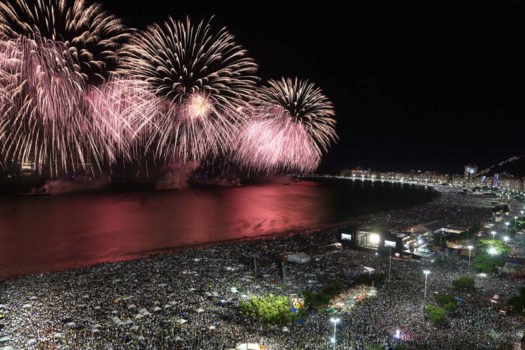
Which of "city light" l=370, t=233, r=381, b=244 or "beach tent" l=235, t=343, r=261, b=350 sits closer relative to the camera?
"beach tent" l=235, t=343, r=261, b=350

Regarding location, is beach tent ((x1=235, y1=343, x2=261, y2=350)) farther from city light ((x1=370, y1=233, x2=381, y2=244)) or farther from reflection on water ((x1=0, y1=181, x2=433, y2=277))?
reflection on water ((x1=0, y1=181, x2=433, y2=277))

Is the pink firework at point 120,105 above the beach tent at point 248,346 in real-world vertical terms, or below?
above

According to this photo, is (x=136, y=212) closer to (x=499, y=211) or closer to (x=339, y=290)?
(x=339, y=290)

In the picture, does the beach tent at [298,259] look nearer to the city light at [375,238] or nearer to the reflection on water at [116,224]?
the city light at [375,238]

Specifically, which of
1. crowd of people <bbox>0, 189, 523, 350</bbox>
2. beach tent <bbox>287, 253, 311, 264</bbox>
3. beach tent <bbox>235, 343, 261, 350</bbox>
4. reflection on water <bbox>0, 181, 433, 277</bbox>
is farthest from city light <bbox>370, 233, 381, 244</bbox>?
reflection on water <bbox>0, 181, 433, 277</bbox>

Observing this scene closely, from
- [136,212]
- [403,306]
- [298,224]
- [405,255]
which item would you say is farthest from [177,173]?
[403,306]

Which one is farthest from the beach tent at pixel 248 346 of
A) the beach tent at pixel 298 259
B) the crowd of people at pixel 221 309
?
the beach tent at pixel 298 259

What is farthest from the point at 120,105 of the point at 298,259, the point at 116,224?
the point at 298,259

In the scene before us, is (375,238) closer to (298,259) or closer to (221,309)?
(298,259)
